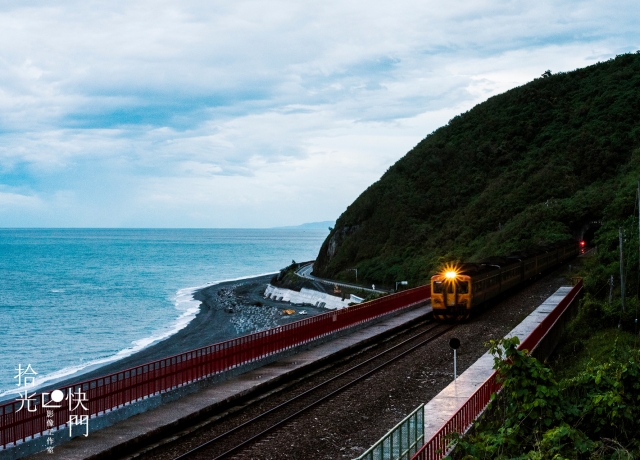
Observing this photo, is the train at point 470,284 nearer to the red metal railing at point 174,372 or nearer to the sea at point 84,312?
the red metal railing at point 174,372

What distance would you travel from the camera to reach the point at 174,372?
1573 centimetres

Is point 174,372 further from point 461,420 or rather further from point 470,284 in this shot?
point 470,284

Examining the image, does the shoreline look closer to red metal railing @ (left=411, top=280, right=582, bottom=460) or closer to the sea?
the sea

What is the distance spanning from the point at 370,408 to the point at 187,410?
14.5 ft

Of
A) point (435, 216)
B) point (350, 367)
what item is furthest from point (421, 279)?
point (350, 367)

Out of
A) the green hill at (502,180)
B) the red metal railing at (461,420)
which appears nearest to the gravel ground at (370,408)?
the red metal railing at (461,420)

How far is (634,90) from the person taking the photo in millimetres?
104500

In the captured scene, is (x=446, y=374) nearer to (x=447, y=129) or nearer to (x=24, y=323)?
(x=24, y=323)

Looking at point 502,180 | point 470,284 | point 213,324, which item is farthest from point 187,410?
point 502,180

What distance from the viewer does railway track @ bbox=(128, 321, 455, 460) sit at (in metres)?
12.8

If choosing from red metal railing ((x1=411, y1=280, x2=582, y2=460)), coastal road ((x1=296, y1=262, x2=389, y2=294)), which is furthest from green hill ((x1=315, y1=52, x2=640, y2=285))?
red metal railing ((x1=411, y1=280, x2=582, y2=460))

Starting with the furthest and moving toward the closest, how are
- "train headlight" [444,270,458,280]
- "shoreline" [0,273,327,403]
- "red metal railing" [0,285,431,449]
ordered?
"shoreline" [0,273,327,403] → "train headlight" [444,270,458,280] → "red metal railing" [0,285,431,449]

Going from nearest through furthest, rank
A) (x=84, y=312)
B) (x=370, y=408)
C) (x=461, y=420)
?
(x=461, y=420)
(x=370, y=408)
(x=84, y=312)

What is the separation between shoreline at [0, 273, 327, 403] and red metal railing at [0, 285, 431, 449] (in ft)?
62.5
